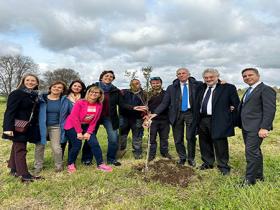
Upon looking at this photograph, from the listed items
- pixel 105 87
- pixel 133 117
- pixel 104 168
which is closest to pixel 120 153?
pixel 133 117

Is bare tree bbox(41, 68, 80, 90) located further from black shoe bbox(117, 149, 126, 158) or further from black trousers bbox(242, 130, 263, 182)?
black trousers bbox(242, 130, 263, 182)

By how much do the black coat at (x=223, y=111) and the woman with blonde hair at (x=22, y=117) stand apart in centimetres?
407

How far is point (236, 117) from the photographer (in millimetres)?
7277

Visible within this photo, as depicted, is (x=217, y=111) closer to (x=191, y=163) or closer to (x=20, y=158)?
(x=191, y=163)

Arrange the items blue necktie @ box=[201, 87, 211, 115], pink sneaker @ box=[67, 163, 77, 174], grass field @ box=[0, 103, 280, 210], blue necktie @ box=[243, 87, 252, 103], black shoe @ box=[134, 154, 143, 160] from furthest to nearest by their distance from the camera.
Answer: black shoe @ box=[134, 154, 143, 160] → pink sneaker @ box=[67, 163, 77, 174] → blue necktie @ box=[201, 87, 211, 115] → blue necktie @ box=[243, 87, 252, 103] → grass field @ box=[0, 103, 280, 210]

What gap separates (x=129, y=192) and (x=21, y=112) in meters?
2.94

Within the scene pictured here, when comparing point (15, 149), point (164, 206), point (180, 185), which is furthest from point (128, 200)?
point (15, 149)

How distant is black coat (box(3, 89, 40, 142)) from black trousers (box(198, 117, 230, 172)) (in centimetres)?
393

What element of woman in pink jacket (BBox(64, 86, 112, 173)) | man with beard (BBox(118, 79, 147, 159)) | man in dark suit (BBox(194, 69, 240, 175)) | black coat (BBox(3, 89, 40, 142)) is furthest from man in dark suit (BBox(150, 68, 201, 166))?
black coat (BBox(3, 89, 40, 142))

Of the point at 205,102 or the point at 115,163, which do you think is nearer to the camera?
the point at 205,102

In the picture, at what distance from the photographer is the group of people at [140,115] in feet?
21.7

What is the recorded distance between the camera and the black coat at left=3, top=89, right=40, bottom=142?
276 inches

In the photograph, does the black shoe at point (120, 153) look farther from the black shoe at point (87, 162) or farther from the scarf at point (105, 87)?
the scarf at point (105, 87)

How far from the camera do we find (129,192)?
256 inches
